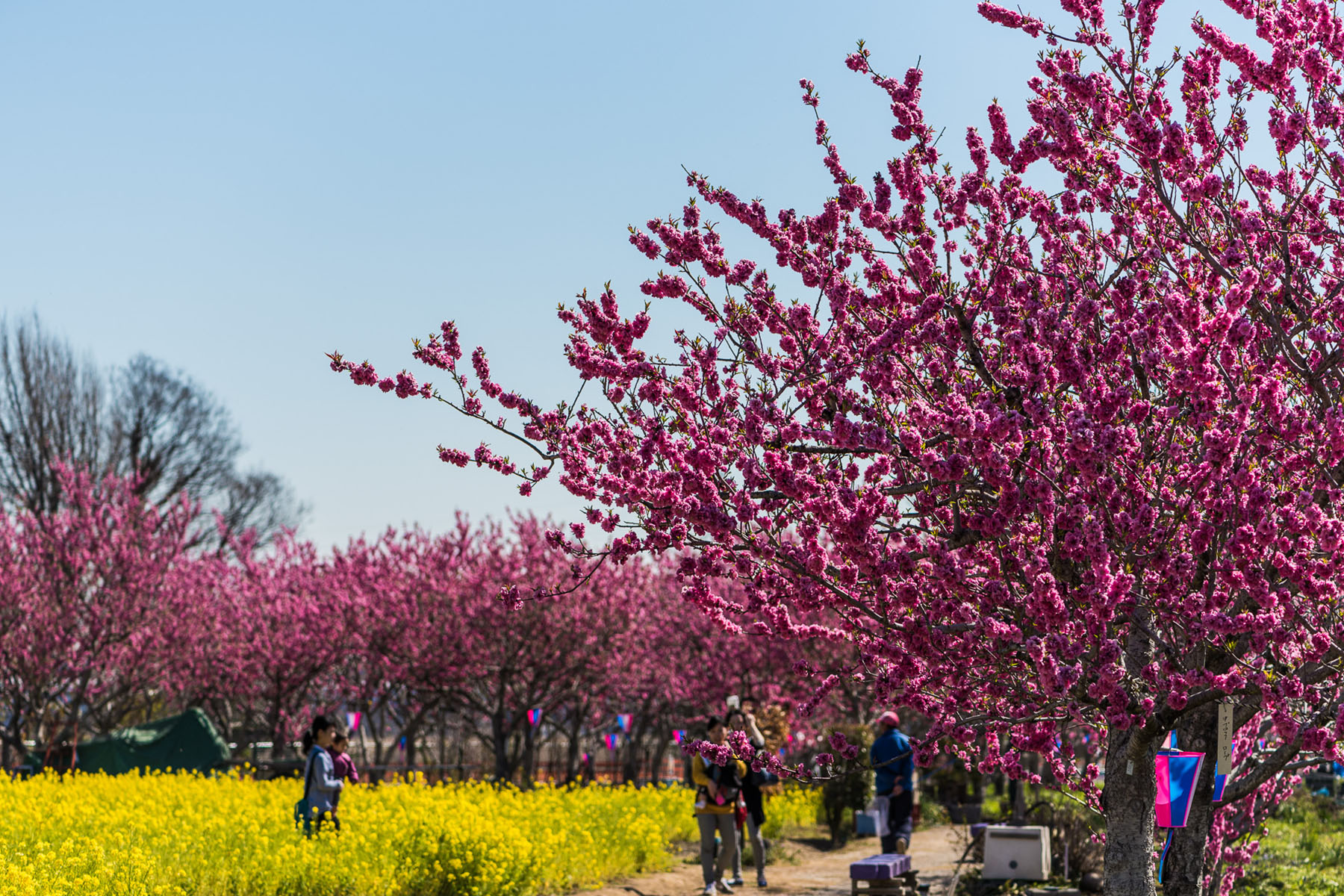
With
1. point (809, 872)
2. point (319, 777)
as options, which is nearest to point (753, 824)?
point (809, 872)

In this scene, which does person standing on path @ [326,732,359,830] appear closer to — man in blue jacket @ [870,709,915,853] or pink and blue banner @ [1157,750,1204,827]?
man in blue jacket @ [870,709,915,853]

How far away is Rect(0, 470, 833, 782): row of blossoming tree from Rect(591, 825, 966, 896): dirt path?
18.2 ft

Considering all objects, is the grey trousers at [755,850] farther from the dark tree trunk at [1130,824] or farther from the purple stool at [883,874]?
the dark tree trunk at [1130,824]

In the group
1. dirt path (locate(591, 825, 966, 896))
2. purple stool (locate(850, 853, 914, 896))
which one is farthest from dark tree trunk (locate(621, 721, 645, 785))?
purple stool (locate(850, 853, 914, 896))

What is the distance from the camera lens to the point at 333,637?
70.5ft

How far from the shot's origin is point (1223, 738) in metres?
5.11

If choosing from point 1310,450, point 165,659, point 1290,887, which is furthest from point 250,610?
point 1310,450

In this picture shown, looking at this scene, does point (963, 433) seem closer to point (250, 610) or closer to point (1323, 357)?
point (1323, 357)

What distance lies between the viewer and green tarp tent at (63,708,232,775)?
2019 cm

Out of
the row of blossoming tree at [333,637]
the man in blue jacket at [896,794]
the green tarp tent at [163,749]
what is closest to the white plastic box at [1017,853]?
the man in blue jacket at [896,794]

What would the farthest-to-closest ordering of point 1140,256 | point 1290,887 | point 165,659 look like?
point 165,659 → point 1290,887 → point 1140,256

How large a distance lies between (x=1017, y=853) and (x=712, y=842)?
261 centimetres

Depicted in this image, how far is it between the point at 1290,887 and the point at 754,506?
8085 mm

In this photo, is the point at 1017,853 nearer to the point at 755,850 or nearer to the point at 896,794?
the point at 896,794
